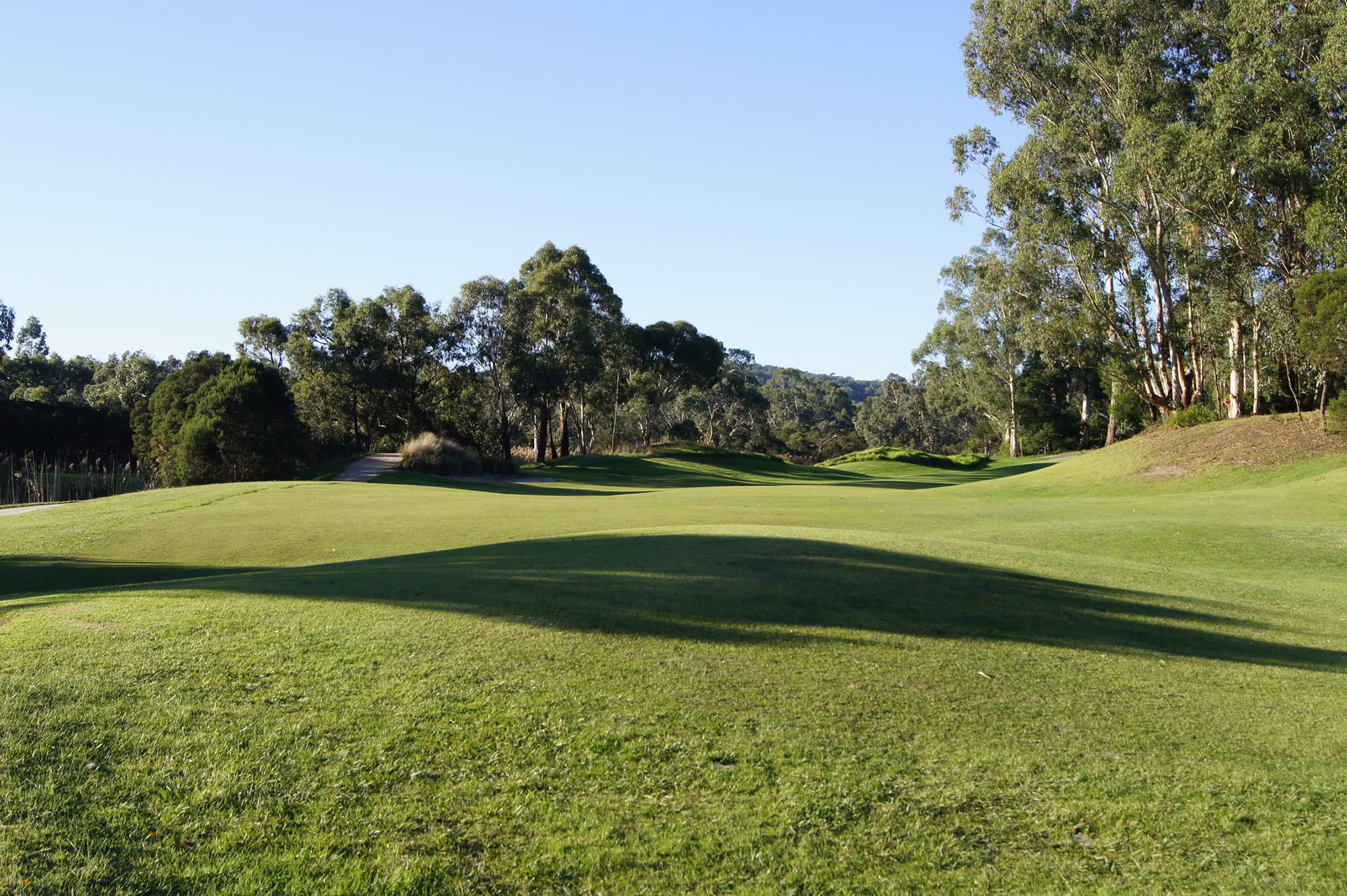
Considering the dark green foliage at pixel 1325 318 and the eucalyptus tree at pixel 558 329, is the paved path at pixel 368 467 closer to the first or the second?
the eucalyptus tree at pixel 558 329

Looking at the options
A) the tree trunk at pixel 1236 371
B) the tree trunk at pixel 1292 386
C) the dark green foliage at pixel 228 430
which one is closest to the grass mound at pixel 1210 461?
the tree trunk at pixel 1292 386

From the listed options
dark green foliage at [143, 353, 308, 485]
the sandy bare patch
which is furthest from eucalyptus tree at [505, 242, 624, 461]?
the sandy bare patch

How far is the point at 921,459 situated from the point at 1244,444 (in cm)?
2957

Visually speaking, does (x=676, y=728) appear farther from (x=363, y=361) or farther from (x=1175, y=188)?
(x=363, y=361)

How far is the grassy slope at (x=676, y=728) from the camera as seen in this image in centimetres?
402

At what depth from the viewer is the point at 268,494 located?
22.7m

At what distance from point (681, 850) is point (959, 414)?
346ft

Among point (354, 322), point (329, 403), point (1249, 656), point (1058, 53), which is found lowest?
point (1249, 656)

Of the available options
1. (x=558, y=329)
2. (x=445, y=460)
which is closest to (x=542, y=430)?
(x=558, y=329)

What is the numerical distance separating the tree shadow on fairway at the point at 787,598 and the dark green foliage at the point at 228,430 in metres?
25.0

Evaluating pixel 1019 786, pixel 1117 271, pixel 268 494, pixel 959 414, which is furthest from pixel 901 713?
pixel 959 414

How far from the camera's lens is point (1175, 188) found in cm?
3225

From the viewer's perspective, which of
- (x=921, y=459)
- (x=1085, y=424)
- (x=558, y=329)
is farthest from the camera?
(x=1085, y=424)

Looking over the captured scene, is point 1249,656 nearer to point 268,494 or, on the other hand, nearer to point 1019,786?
point 1019,786
